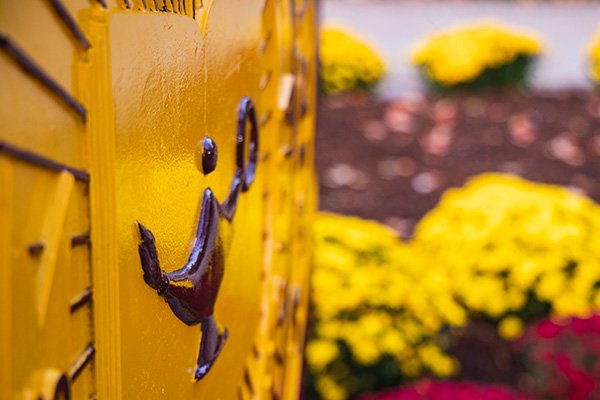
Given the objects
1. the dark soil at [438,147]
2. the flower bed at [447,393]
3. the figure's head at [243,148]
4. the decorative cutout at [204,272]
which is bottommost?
the dark soil at [438,147]

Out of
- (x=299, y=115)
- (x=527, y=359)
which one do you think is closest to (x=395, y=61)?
(x=527, y=359)

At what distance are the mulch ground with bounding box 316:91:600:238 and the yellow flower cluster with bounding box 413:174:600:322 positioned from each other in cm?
118

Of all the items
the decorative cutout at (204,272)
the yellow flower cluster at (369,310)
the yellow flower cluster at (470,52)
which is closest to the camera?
the decorative cutout at (204,272)

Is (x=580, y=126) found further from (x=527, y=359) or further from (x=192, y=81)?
(x=192, y=81)

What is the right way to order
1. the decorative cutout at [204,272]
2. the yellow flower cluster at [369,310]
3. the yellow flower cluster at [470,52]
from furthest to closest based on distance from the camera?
the yellow flower cluster at [470,52] < the yellow flower cluster at [369,310] < the decorative cutout at [204,272]

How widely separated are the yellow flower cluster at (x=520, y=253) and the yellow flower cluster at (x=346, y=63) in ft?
12.7

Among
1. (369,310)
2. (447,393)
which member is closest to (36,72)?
(447,393)

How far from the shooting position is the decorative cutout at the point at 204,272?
1.54 feet

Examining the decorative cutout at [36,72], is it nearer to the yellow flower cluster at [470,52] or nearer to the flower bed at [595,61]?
the yellow flower cluster at [470,52]

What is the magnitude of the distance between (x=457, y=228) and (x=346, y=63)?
410 centimetres

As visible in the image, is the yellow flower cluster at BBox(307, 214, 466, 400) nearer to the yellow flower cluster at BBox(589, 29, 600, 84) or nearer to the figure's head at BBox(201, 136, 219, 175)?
the figure's head at BBox(201, 136, 219, 175)

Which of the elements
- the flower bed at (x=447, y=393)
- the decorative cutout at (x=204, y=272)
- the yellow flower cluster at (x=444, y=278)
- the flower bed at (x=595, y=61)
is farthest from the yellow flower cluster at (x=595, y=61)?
the decorative cutout at (x=204, y=272)

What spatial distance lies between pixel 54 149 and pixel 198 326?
0.24 meters

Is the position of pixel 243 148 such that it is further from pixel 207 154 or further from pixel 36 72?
pixel 36 72
